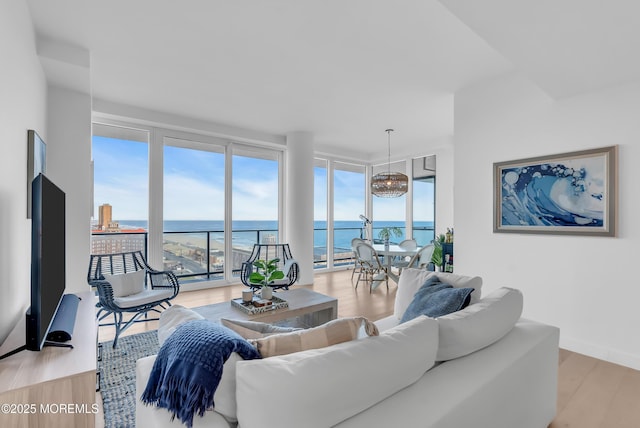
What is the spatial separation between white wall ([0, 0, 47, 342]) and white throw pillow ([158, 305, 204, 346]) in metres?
0.96

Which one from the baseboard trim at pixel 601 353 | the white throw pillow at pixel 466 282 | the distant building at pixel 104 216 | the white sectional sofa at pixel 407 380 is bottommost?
the baseboard trim at pixel 601 353

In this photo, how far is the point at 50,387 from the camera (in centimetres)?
122

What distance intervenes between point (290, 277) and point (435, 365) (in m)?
2.96

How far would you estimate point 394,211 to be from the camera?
7.11 meters

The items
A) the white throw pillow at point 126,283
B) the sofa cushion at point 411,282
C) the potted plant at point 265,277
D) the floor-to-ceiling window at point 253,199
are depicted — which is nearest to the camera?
the sofa cushion at point 411,282

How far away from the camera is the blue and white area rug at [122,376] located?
6.22ft

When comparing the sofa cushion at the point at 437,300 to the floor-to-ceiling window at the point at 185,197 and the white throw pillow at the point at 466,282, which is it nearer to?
the white throw pillow at the point at 466,282

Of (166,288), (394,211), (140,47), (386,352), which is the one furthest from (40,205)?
(394,211)

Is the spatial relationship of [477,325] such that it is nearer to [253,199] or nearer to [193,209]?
[193,209]

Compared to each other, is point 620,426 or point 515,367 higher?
point 515,367

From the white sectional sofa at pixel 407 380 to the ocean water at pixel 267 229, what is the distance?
4071 mm

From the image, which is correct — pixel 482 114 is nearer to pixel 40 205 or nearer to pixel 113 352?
pixel 40 205

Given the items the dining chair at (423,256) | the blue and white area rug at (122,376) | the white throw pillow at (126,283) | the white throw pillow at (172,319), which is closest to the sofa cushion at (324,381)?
the white throw pillow at (172,319)

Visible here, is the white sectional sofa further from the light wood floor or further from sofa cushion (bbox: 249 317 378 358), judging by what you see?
the light wood floor
